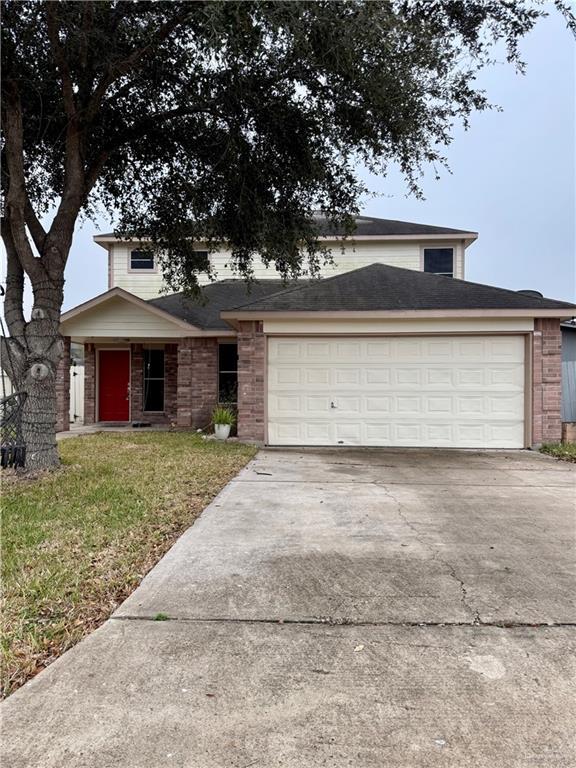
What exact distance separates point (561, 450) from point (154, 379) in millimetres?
11051

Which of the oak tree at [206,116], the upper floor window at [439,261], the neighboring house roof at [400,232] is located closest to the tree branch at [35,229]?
the oak tree at [206,116]

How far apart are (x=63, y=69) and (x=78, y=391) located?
1308 centimetres

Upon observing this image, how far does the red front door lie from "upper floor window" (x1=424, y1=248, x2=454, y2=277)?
1012 centimetres

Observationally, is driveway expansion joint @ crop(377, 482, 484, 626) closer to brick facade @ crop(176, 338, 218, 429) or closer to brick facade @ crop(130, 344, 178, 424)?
brick facade @ crop(176, 338, 218, 429)

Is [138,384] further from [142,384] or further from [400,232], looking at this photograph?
[400,232]

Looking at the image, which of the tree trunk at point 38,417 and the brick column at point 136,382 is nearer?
the tree trunk at point 38,417

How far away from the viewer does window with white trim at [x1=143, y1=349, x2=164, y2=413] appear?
15.2 metres

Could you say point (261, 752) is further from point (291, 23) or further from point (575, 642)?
point (291, 23)

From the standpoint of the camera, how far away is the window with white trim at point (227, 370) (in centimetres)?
1370

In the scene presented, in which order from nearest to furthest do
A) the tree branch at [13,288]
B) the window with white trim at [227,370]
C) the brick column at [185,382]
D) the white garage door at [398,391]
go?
the tree branch at [13,288]
the white garage door at [398,391]
the brick column at [185,382]
the window with white trim at [227,370]

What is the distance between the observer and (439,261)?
16.3 meters

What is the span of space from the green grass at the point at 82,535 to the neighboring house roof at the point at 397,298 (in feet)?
13.1

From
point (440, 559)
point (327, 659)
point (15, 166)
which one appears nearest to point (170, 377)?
point (15, 166)

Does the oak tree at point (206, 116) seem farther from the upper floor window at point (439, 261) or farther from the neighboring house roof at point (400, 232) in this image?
the upper floor window at point (439, 261)
